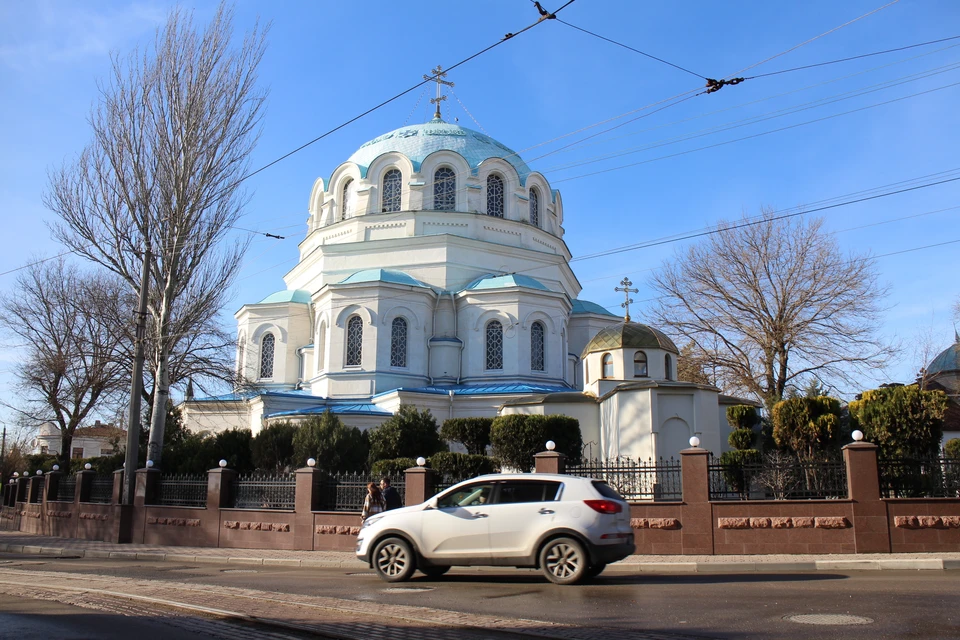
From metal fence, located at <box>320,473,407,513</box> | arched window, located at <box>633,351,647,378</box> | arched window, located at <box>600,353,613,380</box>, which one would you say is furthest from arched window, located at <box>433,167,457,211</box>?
metal fence, located at <box>320,473,407,513</box>

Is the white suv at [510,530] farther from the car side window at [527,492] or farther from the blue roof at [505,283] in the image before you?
the blue roof at [505,283]

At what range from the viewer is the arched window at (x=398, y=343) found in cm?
2925

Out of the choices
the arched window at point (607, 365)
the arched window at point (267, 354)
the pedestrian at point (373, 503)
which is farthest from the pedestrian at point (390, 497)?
the arched window at point (267, 354)

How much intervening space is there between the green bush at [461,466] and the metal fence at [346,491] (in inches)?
62.5

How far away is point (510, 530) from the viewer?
9.30 m

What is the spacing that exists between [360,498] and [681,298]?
694 inches

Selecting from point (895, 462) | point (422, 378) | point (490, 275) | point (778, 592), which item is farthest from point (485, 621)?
point (490, 275)

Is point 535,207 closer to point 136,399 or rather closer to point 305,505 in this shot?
point 136,399

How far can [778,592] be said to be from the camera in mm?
8188

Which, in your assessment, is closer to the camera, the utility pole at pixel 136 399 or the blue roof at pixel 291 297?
the utility pole at pixel 136 399

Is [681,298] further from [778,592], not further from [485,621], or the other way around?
[485,621]

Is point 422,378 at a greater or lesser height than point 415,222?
lesser

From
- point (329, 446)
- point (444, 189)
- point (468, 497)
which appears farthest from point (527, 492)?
point (444, 189)

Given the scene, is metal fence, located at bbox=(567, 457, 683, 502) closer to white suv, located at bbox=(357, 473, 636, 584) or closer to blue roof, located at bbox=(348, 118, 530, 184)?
white suv, located at bbox=(357, 473, 636, 584)
